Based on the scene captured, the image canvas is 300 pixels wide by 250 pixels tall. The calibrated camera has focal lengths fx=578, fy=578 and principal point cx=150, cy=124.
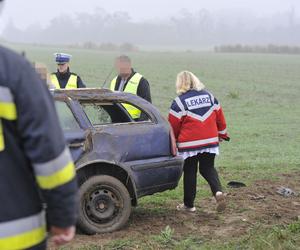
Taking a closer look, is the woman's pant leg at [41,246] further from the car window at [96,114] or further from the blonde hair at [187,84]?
the blonde hair at [187,84]

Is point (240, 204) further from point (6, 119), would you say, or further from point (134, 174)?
point (6, 119)

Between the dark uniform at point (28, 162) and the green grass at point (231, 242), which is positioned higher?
the dark uniform at point (28, 162)

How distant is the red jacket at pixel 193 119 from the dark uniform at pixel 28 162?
418cm

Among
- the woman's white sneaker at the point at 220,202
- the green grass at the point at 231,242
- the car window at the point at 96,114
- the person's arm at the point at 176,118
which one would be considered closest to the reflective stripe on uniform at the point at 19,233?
the green grass at the point at 231,242

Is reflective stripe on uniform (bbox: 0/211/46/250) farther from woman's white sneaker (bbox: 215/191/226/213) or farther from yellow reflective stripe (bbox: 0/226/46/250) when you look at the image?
woman's white sneaker (bbox: 215/191/226/213)

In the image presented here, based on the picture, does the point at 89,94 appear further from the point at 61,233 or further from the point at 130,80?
the point at 61,233

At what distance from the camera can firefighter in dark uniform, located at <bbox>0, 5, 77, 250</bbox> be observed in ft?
7.55

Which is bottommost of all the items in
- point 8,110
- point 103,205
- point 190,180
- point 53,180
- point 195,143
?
point 190,180

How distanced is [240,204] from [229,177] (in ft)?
6.08

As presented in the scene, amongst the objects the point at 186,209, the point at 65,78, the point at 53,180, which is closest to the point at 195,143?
the point at 186,209

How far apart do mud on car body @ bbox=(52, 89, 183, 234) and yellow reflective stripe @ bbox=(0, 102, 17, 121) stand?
10.6 feet

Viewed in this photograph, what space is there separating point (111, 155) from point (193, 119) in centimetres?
129

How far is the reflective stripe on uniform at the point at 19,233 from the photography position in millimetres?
2406

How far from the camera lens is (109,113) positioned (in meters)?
6.21
